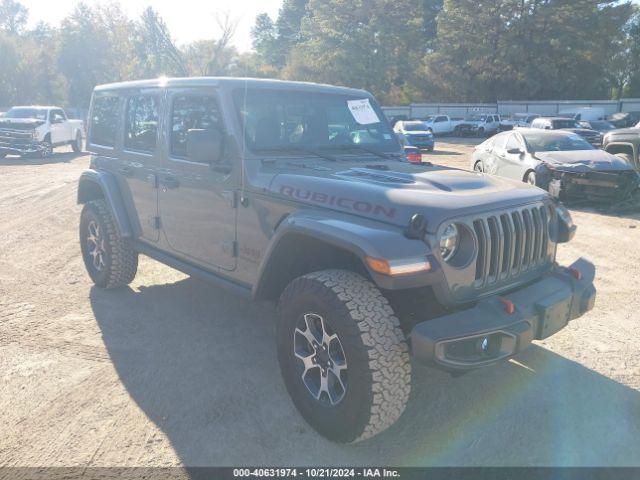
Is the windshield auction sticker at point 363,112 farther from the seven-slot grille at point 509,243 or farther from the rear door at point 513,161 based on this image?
the rear door at point 513,161

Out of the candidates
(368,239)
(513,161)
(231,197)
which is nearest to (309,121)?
(231,197)

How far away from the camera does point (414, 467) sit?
2.88 m

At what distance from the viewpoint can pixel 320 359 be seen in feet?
10.1

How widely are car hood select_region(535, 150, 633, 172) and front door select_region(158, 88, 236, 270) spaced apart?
7933mm

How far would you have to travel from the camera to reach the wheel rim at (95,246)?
536 cm

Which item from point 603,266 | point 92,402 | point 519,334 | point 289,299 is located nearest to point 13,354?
point 92,402

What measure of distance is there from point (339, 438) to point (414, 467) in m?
0.42

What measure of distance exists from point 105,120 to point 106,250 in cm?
129

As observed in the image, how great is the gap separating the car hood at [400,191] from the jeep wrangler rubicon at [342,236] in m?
0.01

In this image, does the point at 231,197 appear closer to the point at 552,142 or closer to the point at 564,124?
the point at 552,142

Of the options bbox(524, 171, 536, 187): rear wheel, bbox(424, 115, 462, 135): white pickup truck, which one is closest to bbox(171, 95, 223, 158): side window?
bbox(524, 171, 536, 187): rear wheel

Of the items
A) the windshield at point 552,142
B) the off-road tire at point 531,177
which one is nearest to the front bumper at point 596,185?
the off-road tire at point 531,177

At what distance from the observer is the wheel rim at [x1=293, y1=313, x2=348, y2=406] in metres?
2.98

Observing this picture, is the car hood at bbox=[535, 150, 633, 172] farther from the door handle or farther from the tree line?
the tree line
